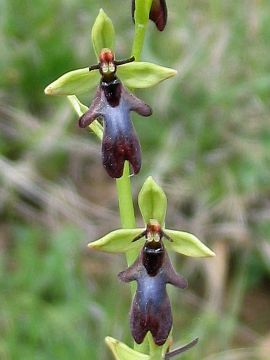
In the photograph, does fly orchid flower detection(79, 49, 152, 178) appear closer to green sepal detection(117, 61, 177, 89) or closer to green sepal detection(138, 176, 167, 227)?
green sepal detection(117, 61, 177, 89)

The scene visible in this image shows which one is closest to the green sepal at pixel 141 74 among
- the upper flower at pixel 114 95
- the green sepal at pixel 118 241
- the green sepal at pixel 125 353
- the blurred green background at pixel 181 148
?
the upper flower at pixel 114 95

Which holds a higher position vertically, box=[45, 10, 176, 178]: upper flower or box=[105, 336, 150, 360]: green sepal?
box=[45, 10, 176, 178]: upper flower

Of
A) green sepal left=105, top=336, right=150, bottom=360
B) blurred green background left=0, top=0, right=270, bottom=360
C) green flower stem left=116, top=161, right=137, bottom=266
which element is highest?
blurred green background left=0, top=0, right=270, bottom=360

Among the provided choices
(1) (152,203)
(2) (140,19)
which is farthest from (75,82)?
(1) (152,203)

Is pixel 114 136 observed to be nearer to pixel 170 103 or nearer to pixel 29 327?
pixel 29 327

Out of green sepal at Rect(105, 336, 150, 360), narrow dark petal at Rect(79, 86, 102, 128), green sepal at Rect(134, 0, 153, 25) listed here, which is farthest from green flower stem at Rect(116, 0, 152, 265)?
green sepal at Rect(105, 336, 150, 360)

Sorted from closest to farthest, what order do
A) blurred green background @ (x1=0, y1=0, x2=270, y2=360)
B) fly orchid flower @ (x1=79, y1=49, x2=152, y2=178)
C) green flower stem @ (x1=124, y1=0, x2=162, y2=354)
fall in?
fly orchid flower @ (x1=79, y1=49, x2=152, y2=178), green flower stem @ (x1=124, y1=0, x2=162, y2=354), blurred green background @ (x1=0, y1=0, x2=270, y2=360)

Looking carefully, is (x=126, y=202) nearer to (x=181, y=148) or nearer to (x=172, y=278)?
(x=172, y=278)
